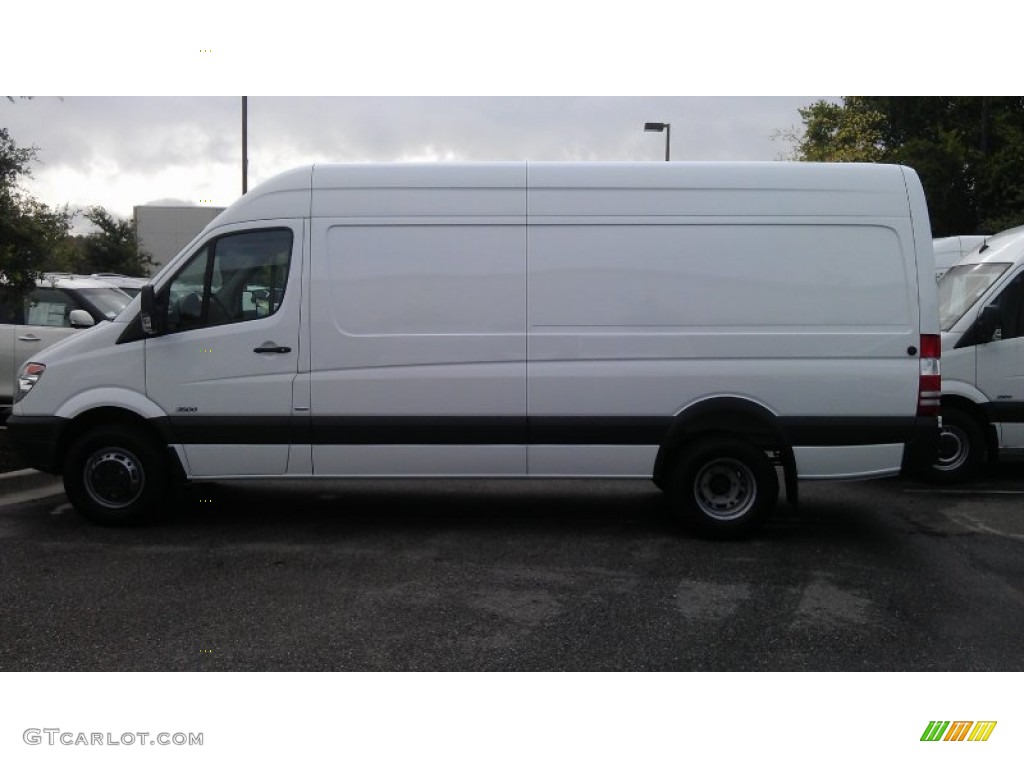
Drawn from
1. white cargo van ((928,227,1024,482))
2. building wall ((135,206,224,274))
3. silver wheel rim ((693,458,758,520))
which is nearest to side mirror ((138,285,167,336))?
silver wheel rim ((693,458,758,520))

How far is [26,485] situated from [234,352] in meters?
3.01

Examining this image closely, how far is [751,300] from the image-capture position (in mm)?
6617

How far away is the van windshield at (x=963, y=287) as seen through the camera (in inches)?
352

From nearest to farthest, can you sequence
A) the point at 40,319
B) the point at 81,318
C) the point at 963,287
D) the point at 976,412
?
the point at 976,412 → the point at 963,287 → the point at 81,318 → the point at 40,319

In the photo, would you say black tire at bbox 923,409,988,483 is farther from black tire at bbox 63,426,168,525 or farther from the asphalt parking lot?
black tire at bbox 63,426,168,525

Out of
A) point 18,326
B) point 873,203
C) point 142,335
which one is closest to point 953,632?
point 873,203

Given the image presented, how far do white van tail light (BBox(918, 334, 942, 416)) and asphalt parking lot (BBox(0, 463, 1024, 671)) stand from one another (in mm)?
1011

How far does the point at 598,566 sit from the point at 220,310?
322 cm

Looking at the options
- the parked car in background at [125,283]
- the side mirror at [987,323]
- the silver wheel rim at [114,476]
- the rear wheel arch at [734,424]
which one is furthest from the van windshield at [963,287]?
the parked car in background at [125,283]

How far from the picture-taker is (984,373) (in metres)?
8.77

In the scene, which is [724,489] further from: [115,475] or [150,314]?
[115,475]

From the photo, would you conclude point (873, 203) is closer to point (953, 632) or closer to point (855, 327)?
point (855, 327)

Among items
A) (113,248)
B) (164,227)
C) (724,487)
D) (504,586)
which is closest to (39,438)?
(504,586)
